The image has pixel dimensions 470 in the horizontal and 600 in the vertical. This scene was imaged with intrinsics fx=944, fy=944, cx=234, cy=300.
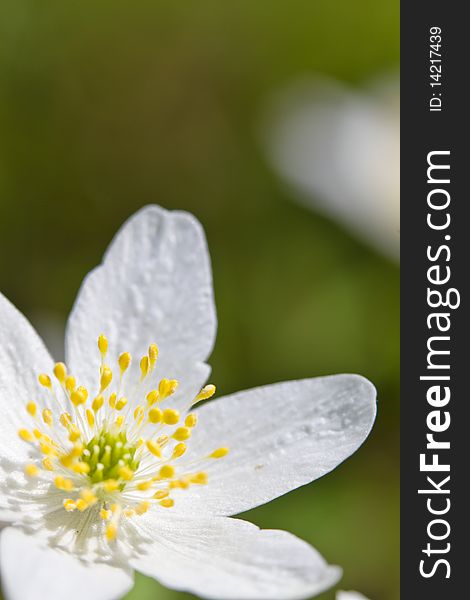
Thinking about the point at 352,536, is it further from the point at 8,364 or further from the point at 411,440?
the point at 8,364

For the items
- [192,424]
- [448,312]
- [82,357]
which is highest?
[448,312]

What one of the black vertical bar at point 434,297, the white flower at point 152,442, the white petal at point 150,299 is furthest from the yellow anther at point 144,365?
the black vertical bar at point 434,297

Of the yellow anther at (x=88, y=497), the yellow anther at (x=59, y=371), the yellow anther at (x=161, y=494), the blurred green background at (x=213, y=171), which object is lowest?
the yellow anther at (x=88, y=497)

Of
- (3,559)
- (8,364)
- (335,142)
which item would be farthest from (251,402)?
(335,142)

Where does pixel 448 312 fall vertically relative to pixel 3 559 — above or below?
above

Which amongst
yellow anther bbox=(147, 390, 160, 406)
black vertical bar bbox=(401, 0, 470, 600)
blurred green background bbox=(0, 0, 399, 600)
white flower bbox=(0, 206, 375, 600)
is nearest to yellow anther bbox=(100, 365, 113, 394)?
white flower bbox=(0, 206, 375, 600)

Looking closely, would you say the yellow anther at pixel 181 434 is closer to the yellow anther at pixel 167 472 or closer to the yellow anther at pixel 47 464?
the yellow anther at pixel 167 472
